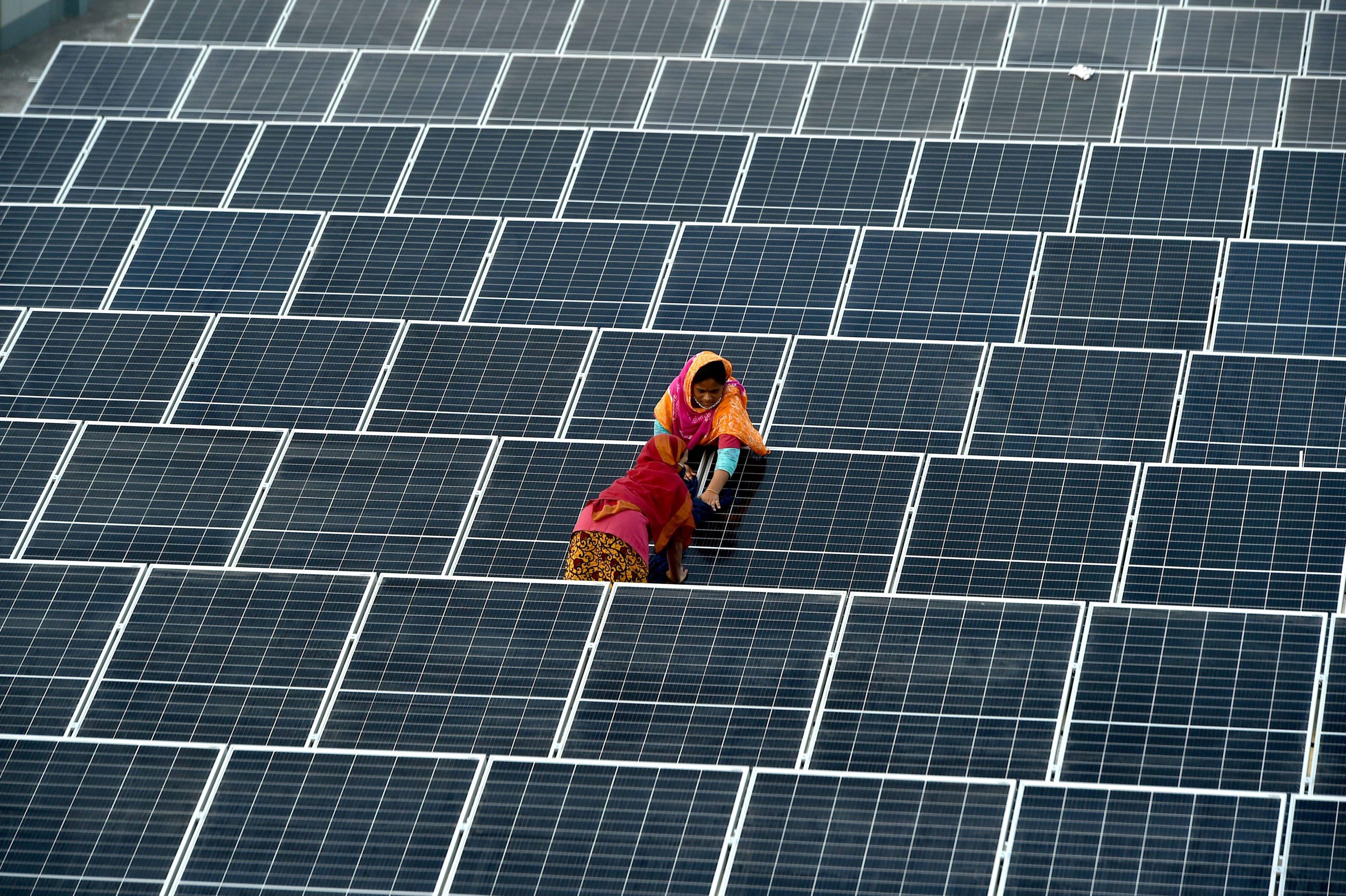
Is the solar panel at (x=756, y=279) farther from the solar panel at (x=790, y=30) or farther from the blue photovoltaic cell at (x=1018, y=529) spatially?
the solar panel at (x=790, y=30)

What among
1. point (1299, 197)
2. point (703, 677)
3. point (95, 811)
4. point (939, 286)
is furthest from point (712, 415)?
point (1299, 197)

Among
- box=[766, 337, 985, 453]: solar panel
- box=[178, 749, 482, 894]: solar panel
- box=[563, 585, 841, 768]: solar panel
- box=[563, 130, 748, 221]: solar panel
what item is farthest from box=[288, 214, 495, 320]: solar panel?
box=[178, 749, 482, 894]: solar panel

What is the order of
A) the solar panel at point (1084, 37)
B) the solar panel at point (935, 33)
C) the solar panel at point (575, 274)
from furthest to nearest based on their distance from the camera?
the solar panel at point (935, 33) < the solar panel at point (1084, 37) < the solar panel at point (575, 274)

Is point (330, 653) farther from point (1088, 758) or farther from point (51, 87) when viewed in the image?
point (51, 87)

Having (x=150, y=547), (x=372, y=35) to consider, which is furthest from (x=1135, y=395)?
(x=372, y=35)

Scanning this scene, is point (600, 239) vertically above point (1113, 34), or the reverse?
point (600, 239)

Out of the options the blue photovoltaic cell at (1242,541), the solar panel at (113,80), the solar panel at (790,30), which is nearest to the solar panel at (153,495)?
the blue photovoltaic cell at (1242,541)
